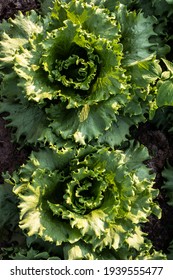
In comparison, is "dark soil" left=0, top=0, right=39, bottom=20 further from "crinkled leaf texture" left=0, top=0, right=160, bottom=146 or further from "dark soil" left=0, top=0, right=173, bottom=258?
"dark soil" left=0, top=0, right=173, bottom=258

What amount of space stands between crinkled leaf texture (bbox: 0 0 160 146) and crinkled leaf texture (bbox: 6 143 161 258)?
6.7 inches

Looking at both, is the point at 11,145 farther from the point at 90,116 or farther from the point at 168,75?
the point at 168,75

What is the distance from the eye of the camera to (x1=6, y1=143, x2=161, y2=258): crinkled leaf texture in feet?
10.7

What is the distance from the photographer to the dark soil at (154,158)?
13.4 ft

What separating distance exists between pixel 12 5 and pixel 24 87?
1.20 meters

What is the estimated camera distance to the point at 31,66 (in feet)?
11.0

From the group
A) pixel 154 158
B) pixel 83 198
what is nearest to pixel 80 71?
pixel 83 198

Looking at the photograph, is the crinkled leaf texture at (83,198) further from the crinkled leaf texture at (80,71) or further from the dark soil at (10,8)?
the dark soil at (10,8)

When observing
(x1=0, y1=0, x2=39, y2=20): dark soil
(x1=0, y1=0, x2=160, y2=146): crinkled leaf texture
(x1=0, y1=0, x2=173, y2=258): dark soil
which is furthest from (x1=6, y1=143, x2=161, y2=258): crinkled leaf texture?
(x1=0, y1=0, x2=39, y2=20): dark soil

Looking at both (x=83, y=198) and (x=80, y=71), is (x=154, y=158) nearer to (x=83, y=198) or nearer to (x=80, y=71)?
(x=83, y=198)

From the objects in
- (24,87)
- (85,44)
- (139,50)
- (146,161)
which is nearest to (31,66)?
(24,87)

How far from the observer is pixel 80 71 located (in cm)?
334

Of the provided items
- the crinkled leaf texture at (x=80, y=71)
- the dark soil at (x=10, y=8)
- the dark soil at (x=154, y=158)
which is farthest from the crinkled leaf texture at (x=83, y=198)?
the dark soil at (x=10, y=8)
